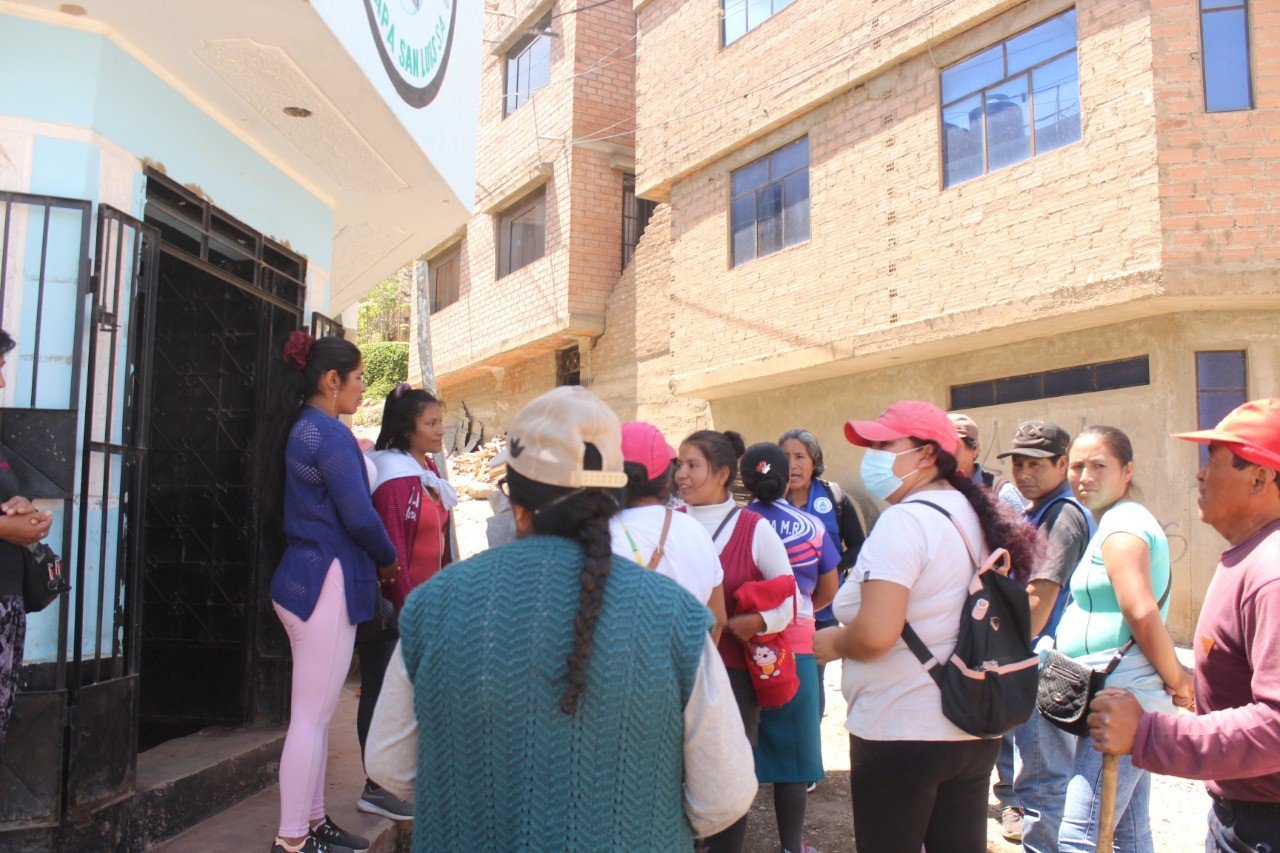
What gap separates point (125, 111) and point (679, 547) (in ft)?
8.94

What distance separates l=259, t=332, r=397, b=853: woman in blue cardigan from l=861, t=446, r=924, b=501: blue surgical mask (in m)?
1.68

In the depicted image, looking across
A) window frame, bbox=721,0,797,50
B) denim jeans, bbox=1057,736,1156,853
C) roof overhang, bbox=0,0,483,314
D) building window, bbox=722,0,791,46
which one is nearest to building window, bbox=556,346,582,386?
window frame, bbox=721,0,797,50

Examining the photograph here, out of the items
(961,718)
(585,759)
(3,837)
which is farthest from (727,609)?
(3,837)

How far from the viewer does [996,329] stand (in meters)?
8.61

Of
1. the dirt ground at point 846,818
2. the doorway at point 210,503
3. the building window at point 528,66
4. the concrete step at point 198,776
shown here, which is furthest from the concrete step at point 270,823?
the building window at point 528,66

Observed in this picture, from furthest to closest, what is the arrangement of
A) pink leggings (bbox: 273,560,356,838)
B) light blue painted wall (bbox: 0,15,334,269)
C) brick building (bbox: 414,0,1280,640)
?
brick building (bbox: 414,0,1280,640)
light blue painted wall (bbox: 0,15,334,269)
pink leggings (bbox: 273,560,356,838)

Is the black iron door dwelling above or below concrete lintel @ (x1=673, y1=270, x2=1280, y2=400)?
below

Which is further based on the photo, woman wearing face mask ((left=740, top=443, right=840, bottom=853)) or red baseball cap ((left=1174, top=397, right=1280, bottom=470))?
woman wearing face mask ((left=740, top=443, right=840, bottom=853))

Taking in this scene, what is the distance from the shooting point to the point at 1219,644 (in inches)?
77.0

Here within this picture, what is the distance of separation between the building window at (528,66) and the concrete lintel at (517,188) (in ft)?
5.01

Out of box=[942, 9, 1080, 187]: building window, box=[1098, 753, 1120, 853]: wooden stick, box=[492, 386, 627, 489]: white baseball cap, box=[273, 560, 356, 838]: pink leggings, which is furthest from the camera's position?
box=[942, 9, 1080, 187]: building window

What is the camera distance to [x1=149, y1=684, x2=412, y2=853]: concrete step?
3.39m

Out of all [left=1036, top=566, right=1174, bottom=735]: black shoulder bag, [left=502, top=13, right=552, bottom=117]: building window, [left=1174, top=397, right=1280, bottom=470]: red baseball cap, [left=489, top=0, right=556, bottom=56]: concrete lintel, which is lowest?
[left=1036, top=566, right=1174, bottom=735]: black shoulder bag

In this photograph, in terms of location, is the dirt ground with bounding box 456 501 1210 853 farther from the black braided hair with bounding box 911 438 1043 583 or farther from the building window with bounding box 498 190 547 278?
the building window with bounding box 498 190 547 278
